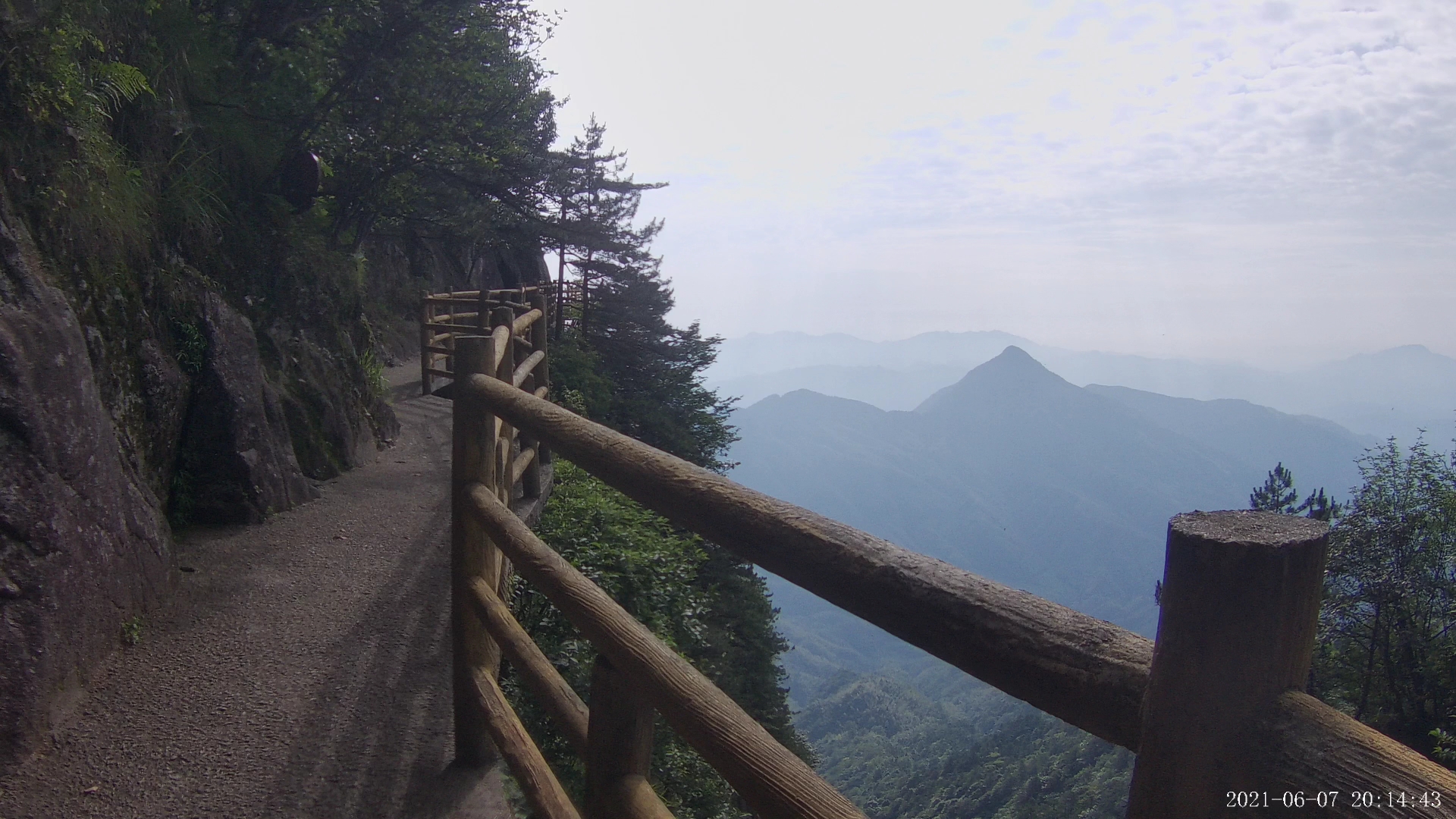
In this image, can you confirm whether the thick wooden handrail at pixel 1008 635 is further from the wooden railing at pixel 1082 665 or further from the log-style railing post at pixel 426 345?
the log-style railing post at pixel 426 345

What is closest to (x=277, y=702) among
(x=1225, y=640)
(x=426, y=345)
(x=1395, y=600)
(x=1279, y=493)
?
(x=1225, y=640)

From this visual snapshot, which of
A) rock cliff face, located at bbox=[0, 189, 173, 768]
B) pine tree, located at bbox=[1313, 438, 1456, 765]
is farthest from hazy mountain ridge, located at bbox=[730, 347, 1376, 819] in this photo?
pine tree, located at bbox=[1313, 438, 1456, 765]

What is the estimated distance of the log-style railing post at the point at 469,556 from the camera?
8.50ft

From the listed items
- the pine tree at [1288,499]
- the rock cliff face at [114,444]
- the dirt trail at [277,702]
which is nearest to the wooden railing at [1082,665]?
the dirt trail at [277,702]

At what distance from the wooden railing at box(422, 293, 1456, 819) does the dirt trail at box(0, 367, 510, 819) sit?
139cm

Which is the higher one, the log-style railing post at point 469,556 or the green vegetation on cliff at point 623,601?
the log-style railing post at point 469,556

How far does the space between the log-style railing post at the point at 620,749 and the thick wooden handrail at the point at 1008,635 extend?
1.27ft

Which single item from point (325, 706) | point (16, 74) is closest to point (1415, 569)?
point (325, 706)

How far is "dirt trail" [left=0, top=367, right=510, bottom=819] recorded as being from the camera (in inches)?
106

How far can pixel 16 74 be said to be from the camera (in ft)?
13.1

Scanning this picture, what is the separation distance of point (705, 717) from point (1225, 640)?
814mm

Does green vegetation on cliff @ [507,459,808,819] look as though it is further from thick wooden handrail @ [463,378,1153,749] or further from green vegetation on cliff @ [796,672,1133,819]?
green vegetation on cliff @ [796,672,1133,819]

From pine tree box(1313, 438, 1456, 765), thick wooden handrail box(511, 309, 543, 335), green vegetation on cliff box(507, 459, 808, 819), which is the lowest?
pine tree box(1313, 438, 1456, 765)

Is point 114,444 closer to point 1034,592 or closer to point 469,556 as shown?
point 469,556
